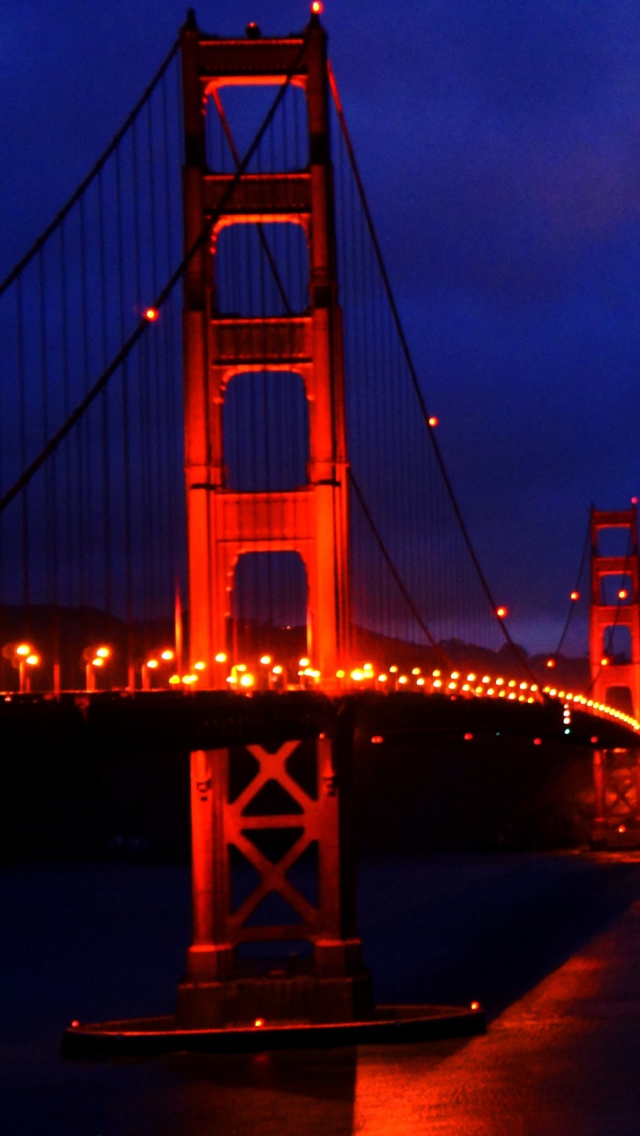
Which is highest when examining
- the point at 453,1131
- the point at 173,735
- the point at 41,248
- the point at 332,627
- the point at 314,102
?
the point at 314,102

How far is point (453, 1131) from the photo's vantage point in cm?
1641

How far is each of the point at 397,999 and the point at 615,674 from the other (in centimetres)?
3804

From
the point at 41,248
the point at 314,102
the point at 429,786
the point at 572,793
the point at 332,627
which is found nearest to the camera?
the point at 41,248

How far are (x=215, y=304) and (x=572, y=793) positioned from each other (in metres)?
52.3

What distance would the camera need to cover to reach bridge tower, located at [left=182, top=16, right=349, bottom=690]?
20.4 metres

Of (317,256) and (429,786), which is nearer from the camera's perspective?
(317,256)

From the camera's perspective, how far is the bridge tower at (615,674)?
6234 cm

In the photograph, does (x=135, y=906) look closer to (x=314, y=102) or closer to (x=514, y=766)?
(x=514, y=766)

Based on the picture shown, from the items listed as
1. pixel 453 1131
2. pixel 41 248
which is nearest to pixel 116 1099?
pixel 453 1131

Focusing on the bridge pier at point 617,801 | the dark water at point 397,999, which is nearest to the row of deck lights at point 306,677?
the dark water at point 397,999

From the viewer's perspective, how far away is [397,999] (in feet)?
86.1

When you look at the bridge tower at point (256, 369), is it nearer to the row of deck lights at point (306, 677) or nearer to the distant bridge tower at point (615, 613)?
the row of deck lights at point (306, 677)

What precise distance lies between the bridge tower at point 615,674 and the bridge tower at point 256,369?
4057cm

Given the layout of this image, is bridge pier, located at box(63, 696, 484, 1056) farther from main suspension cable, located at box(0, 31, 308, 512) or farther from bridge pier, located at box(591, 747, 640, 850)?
bridge pier, located at box(591, 747, 640, 850)
